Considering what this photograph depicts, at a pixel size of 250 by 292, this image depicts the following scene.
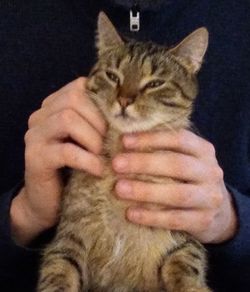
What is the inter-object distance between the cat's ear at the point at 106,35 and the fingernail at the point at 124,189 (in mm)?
298

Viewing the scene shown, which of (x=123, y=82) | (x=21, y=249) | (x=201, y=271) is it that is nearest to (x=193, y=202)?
(x=201, y=271)

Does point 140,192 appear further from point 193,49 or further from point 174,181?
point 193,49

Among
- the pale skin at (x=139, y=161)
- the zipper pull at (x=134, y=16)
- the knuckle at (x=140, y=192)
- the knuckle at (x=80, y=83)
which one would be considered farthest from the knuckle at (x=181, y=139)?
the zipper pull at (x=134, y=16)

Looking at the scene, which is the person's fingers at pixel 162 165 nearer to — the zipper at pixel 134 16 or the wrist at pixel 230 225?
the wrist at pixel 230 225

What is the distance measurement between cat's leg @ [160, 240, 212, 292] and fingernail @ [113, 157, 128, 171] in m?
0.19

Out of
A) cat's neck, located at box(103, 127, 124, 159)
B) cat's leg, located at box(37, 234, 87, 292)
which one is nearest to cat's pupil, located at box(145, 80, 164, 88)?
cat's neck, located at box(103, 127, 124, 159)

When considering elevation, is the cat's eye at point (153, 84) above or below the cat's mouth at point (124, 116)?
above

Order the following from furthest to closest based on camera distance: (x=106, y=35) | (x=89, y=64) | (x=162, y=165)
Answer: (x=89, y=64) → (x=106, y=35) → (x=162, y=165)

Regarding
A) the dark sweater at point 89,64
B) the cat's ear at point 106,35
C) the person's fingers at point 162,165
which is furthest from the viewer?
the dark sweater at point 89,64

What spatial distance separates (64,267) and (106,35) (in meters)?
0.46

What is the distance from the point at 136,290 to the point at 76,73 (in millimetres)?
507

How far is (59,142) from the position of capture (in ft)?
4.10

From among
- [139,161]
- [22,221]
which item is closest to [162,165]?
[139,161]

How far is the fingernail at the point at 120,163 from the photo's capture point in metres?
1.21
